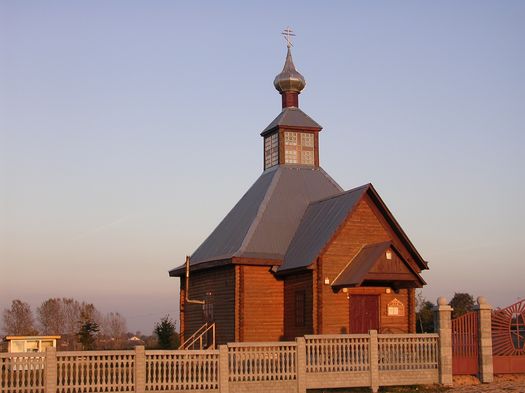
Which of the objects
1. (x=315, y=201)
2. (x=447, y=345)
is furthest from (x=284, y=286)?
(x=447, y=345)

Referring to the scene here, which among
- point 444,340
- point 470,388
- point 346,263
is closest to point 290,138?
point 346,263

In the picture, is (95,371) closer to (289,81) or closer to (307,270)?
(307,270)

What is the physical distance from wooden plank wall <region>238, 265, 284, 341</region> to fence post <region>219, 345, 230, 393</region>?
24.2ft

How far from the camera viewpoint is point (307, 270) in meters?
26.3

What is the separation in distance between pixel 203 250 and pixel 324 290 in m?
7.67

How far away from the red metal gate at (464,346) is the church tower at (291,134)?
12927 mm

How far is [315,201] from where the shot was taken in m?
30.7

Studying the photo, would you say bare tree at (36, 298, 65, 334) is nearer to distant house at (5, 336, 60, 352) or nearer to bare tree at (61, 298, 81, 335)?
bare tree at (61, 298, 81, 335)

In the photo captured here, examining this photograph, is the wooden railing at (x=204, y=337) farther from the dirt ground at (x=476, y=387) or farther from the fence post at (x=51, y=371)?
the fence post at (x=51, y=371)

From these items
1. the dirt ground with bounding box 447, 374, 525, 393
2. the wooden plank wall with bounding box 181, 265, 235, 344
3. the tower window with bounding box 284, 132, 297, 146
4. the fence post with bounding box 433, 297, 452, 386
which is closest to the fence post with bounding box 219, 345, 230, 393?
the dirt ground with bounding box 447, 374, 525, 393

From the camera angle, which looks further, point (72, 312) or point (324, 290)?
point (72, 312)

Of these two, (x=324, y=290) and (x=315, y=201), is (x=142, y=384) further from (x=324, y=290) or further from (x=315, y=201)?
(x=315, y=201)

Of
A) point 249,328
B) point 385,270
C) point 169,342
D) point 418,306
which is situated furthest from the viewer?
point 418,306

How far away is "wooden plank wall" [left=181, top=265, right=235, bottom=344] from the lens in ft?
92.4
